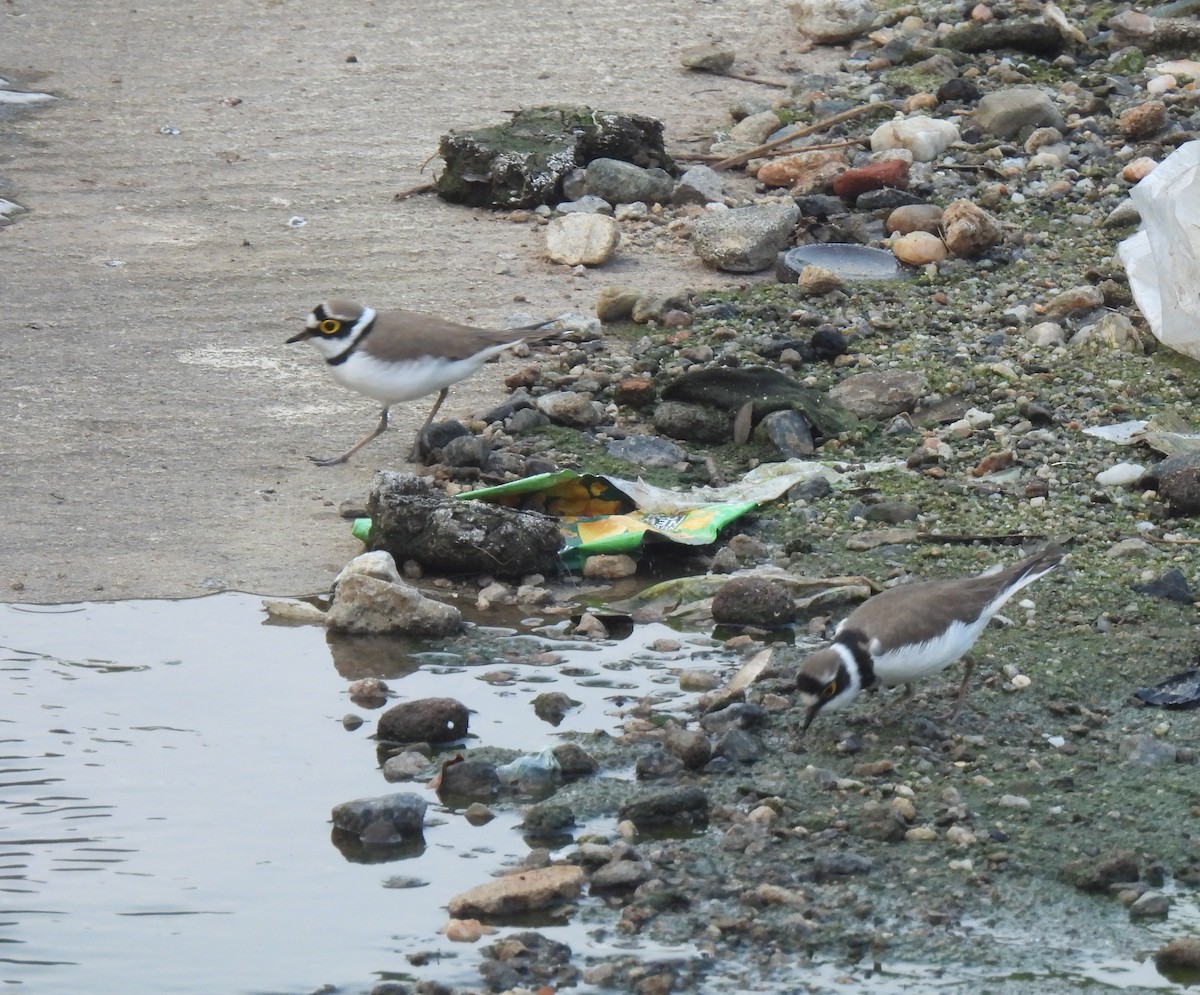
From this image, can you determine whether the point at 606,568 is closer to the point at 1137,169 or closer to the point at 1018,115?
the point at 1137,169

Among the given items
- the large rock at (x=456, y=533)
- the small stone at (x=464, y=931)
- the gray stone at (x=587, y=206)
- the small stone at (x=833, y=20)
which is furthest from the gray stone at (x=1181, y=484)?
the small stone at (x=833, y=20)

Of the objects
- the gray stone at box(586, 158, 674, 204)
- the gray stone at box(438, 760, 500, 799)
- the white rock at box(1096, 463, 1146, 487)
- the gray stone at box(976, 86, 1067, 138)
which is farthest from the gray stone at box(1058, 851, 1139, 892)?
the gray stone at box(976, 86, 1067, 138)

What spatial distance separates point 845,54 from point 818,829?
9024 mm

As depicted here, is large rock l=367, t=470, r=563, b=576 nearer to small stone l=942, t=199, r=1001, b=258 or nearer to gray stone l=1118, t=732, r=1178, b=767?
gray stone l=1118, t=732, r=1178, b=767

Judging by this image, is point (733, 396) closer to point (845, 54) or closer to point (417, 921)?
point (417, 921)

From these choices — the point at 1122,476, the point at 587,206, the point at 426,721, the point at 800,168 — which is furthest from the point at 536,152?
the point at 426,721

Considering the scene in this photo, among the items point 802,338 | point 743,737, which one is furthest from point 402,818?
point 802,338

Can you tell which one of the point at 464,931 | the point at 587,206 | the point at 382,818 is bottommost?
the point at 587,206

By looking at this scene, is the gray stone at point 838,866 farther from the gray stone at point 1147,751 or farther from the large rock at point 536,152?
the large rock at point 536,152

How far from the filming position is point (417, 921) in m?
4.13

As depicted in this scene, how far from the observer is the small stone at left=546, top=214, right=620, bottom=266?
8.99 meters

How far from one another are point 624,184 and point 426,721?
5413 mm

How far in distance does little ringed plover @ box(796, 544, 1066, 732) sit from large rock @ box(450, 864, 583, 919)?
3.36 ft

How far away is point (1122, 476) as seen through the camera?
6555 mm
